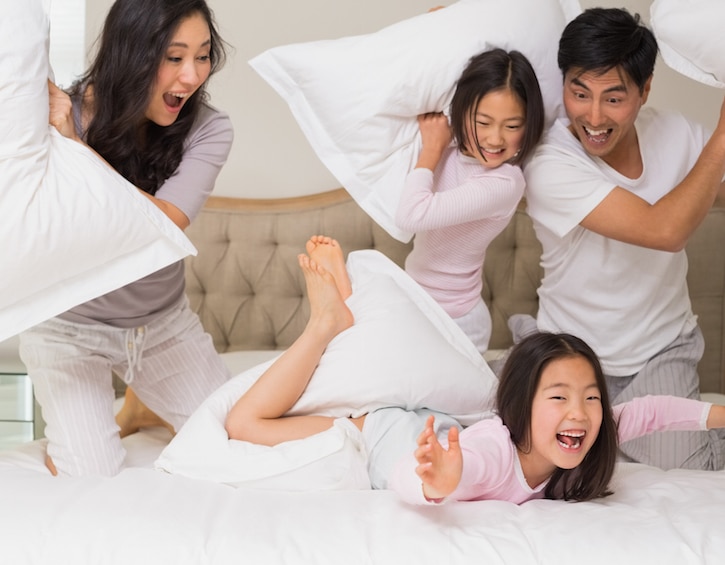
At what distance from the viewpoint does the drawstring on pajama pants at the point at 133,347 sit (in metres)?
1.96

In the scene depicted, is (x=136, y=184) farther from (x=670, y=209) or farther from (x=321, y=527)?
(x=670, y=209)

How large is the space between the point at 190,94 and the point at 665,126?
1.03 m

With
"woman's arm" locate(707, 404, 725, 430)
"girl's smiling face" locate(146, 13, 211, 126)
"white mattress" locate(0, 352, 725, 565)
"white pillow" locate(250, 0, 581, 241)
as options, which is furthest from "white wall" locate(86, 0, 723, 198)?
"white mattress" locate(0, 352, 725, 565)

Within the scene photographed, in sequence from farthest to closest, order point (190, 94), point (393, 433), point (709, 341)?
point (709, 341), point (190, 94), point (393, 433)

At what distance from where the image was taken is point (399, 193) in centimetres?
206

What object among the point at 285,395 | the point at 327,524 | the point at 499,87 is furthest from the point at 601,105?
the point at 327,524

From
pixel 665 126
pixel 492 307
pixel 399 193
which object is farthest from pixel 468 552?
pixel 492 307

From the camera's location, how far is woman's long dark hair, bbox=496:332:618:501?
1560 mm

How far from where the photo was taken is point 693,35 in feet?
5.91

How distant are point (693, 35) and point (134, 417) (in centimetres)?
147

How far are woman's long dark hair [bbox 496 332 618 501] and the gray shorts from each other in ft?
0.59

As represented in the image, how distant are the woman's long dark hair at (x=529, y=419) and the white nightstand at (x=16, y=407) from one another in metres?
1.64

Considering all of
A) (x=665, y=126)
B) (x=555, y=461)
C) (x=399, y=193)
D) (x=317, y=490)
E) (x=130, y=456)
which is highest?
(x=665, y=126)

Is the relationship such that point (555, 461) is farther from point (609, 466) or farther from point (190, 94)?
point (190, 94)
